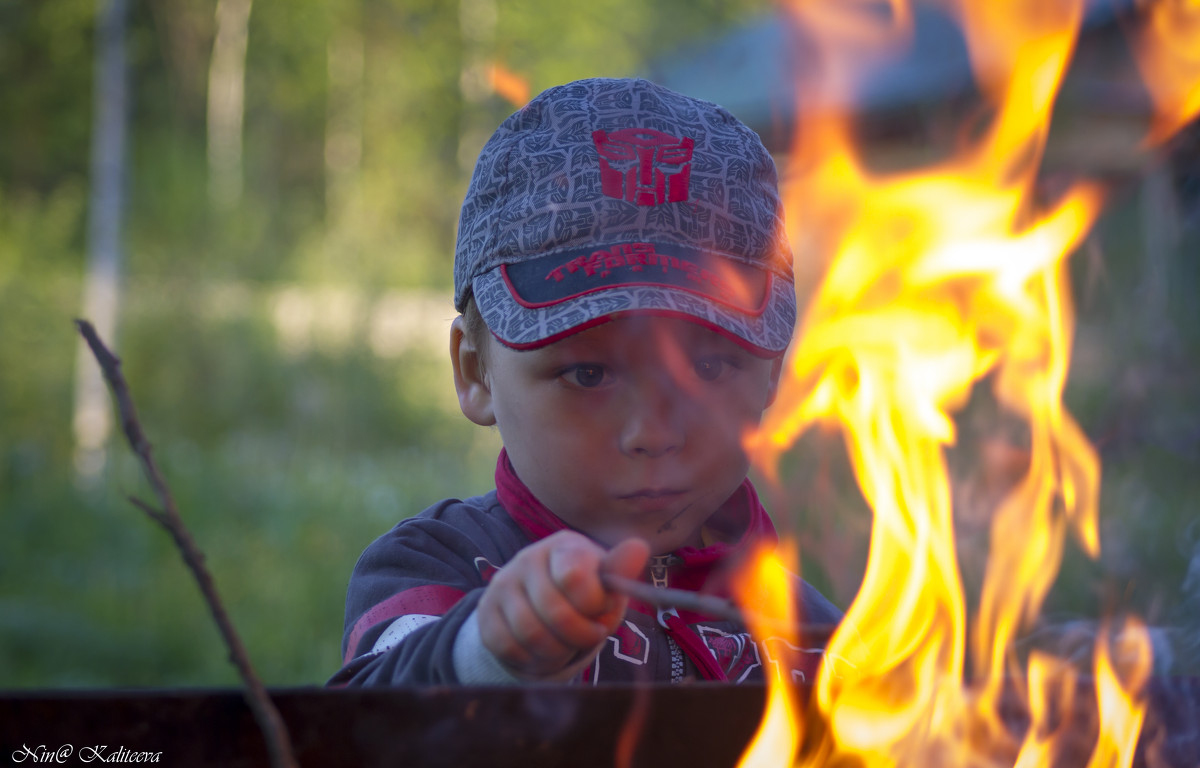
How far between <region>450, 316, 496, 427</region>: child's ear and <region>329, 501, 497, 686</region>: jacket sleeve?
160 mm

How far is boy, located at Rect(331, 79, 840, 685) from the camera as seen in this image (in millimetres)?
1311

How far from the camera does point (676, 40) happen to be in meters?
11.2

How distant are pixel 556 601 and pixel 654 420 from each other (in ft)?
1.45

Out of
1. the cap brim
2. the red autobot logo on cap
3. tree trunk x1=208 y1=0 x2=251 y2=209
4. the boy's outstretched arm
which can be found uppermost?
tree trunk x1=208 y1=0 x2=251 y2=209

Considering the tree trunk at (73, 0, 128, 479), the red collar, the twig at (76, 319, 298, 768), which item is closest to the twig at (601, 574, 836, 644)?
the twig at (76, 319, 298, 768)

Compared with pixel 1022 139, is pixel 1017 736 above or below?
below

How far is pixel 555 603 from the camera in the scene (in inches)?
34.8

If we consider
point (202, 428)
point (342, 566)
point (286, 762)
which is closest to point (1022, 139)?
point (286, 762)

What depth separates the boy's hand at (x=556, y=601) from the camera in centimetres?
87

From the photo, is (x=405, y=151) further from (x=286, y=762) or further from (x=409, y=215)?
(x=286, y=762)

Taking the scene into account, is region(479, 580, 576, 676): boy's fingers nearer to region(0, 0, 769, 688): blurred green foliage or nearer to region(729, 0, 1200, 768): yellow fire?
region(729, 0, 1200, 768): yellow fire

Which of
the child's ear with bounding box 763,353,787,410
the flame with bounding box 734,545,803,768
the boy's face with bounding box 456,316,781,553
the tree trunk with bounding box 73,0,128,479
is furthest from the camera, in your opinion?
the tree trunk with bounding box 73,0,128,479

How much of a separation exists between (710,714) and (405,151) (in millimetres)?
13858
